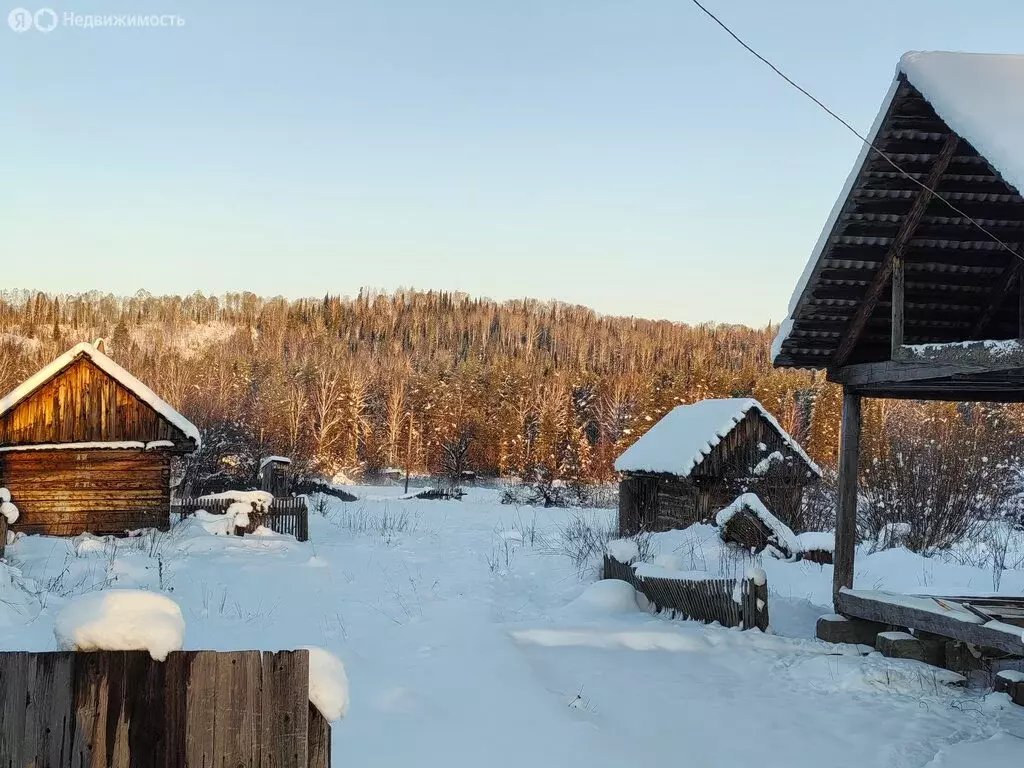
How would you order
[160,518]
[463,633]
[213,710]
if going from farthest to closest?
[160,518] → [463,633] → [213,710]

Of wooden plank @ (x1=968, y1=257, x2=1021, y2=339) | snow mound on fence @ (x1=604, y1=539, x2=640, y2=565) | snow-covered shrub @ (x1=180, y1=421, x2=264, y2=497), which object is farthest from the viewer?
snow-covered shrub @ (x1=180, y1=421, x2=264, y2=497)

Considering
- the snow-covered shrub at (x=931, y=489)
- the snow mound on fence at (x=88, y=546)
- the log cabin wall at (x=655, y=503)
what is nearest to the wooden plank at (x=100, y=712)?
the snow mound on fence at (x=88, y=546)

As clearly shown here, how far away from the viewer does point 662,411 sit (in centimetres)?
6400

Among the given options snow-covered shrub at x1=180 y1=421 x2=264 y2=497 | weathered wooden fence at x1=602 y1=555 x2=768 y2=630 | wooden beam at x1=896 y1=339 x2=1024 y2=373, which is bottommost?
snow-covered shrub at x1=180 y1=421 x2=264 y2=497

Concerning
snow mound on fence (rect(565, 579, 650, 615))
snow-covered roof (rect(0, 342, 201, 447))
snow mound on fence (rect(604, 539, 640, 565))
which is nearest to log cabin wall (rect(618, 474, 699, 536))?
snow mound on fence (rect(604, 539, 640, 565))

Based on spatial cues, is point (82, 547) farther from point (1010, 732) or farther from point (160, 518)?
point (1010, 732)

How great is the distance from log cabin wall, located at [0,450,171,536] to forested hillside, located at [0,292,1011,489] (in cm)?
2325

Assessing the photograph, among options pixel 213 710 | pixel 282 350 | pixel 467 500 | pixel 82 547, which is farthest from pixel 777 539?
pixel 282 350

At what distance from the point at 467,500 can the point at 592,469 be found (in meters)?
22.6

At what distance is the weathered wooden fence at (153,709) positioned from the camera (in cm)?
258

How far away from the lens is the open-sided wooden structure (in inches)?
292

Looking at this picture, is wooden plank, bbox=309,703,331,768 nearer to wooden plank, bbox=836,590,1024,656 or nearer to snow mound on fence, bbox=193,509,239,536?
wooden plank, bbox=836,590,1024,656

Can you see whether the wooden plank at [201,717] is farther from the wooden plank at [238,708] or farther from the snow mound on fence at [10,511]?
the snow mound on fence at [10,511]

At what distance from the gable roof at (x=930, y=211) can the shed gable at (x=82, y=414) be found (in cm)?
1648
